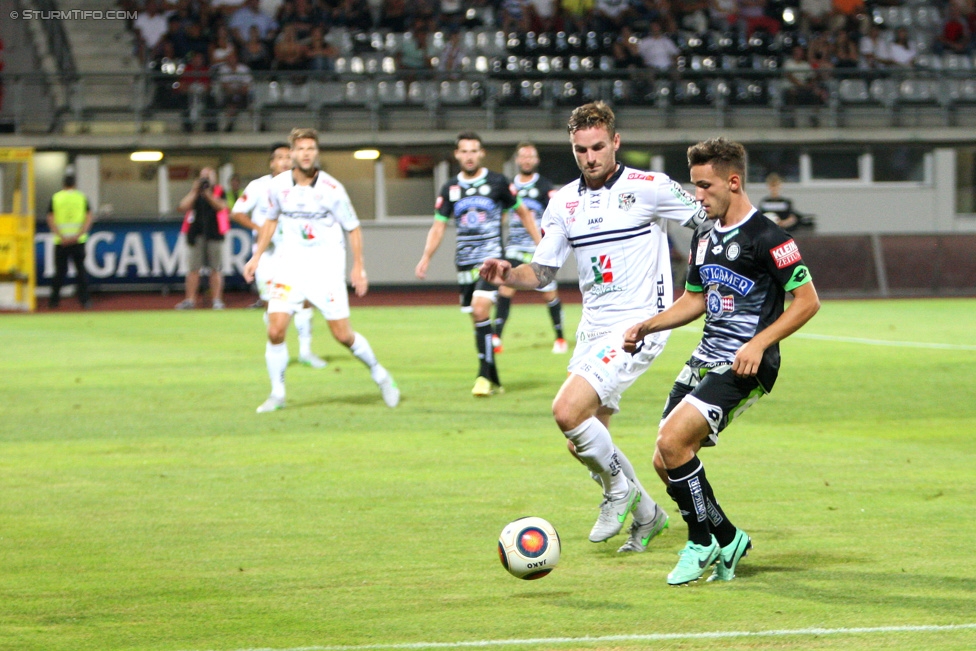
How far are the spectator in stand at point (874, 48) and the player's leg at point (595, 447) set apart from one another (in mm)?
29834

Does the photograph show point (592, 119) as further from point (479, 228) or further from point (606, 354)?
point (479, 228)

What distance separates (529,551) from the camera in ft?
19.0

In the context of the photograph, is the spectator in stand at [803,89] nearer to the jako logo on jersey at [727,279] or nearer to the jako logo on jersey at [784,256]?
the jako logo on jersey at [727,279]

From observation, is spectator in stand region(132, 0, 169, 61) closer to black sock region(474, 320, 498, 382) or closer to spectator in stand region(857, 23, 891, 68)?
spectator in stand region(857, 23, 891, 68)

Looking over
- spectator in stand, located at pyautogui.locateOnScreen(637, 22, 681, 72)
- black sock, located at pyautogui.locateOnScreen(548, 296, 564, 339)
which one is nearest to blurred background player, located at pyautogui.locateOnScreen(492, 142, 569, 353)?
black sock, located at pyautogui.locateOnScreen(548, 296, 564, 339)

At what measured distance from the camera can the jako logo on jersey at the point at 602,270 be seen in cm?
695

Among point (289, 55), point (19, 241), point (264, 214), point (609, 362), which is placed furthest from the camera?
point (289, 55)

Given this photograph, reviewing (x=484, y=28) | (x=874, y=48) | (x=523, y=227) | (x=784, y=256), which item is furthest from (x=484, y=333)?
(x=874, y=48)

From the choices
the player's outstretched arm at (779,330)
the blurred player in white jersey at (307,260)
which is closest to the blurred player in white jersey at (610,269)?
the player's outstretched arm at (779,330)

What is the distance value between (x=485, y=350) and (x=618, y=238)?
21.1 ft

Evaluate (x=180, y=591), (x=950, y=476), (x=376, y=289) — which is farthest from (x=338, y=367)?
(x=376, y=289)

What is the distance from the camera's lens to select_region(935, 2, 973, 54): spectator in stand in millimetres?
34750

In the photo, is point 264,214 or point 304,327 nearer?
point 304,327

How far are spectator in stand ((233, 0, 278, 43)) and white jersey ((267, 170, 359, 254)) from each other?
2128 cm
